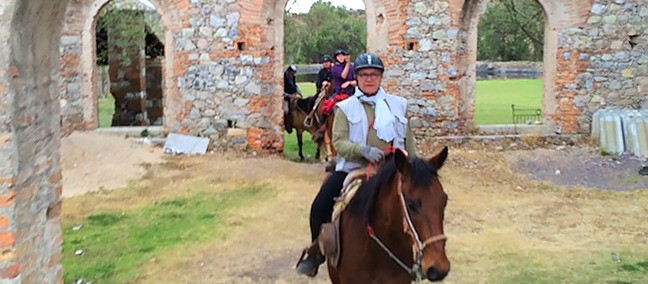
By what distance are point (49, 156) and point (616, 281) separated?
488 centimetres

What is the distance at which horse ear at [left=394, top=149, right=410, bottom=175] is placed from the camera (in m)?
4.27

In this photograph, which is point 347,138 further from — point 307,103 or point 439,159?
point 307,103

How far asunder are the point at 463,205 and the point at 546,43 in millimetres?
5746

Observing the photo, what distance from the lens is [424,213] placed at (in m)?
4.13

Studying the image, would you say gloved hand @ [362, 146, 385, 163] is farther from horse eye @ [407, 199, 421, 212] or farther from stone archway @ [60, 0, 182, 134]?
stone archway @ [60, 0, 182, 134]

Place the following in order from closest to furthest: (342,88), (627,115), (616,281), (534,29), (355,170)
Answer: (355,170), (616,281), (342,88), (627,115), (534,29)

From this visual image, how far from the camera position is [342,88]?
12.4 m

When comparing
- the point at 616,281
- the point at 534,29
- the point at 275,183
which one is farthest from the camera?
the point at 534,29

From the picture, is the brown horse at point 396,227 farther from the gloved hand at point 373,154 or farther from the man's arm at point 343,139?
the man's arm at point 343,139

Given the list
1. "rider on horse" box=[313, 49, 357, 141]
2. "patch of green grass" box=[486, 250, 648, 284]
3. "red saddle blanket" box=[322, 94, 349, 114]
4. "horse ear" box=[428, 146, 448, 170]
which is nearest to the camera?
"horse ear" box=[428, 146, 448, 170]

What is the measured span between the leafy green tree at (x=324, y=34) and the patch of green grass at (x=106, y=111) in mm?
9419

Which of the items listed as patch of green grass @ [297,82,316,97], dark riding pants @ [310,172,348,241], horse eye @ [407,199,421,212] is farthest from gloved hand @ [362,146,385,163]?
patch of green grass @ [297,82,316,97]

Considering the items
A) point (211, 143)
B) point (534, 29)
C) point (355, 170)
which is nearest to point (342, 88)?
point (211, 143)

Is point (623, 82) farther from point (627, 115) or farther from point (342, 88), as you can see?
point (342, 88)
